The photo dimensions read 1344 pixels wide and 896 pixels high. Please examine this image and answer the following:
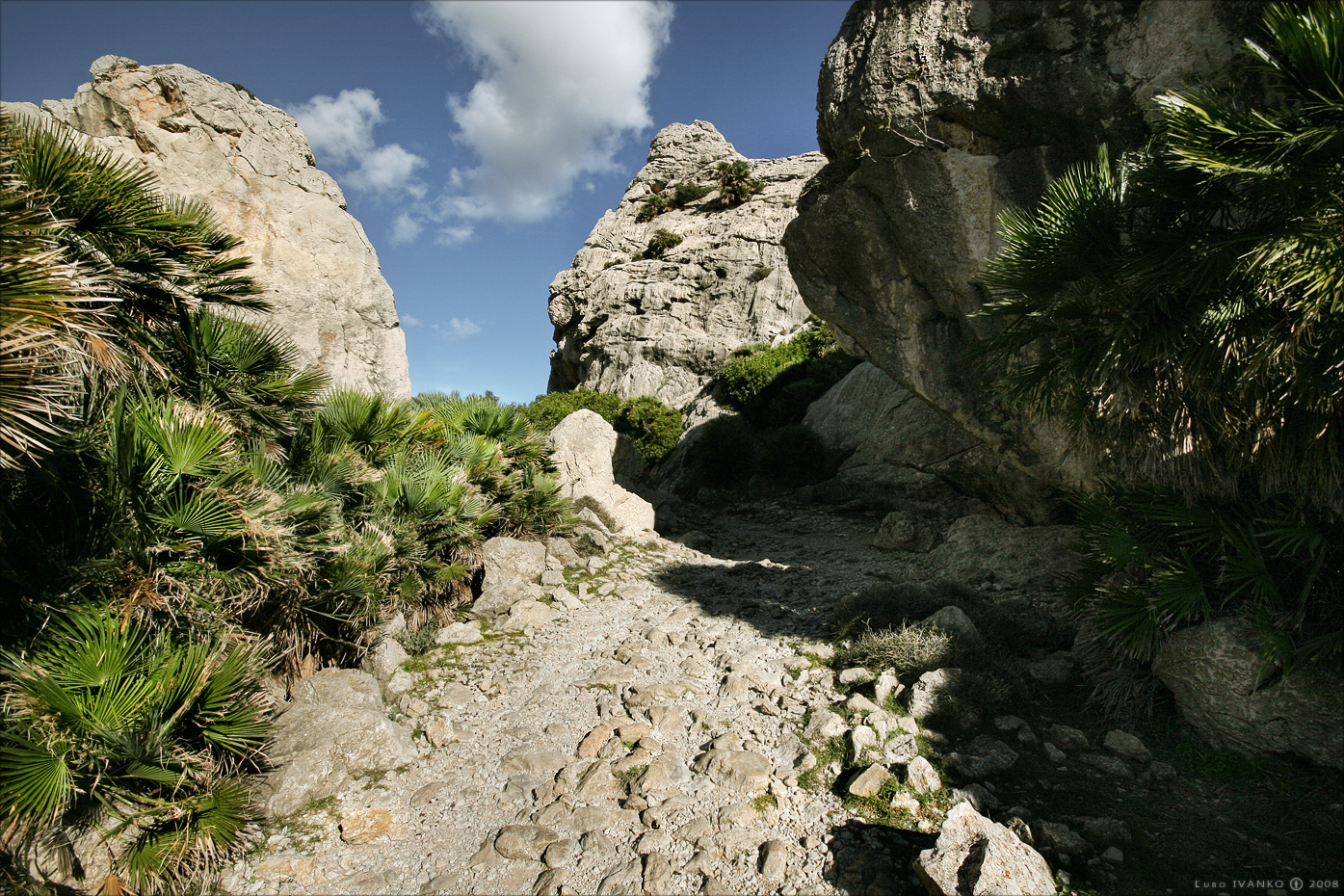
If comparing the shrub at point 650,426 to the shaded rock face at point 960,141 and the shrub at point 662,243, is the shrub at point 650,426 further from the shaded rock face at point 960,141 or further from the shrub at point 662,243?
the shrub at point 662,243

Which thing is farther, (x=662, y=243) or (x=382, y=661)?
(x=662, y=243)

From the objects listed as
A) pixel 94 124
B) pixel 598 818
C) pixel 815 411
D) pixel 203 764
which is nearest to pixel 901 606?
pixel 598 818

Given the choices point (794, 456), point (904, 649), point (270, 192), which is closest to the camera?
point (904, 649)

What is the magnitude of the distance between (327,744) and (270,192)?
8.19m

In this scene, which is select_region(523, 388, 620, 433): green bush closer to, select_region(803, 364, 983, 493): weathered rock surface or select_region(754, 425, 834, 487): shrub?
select_region(754, 425, 834, 487): shrub

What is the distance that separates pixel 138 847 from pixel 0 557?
5.90 feet

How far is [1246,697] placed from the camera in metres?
4.46

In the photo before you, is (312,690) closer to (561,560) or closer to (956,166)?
(561,560)

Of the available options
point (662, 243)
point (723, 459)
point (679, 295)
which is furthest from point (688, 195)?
point (723, 459)

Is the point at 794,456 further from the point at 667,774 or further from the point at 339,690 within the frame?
the point at 339,690

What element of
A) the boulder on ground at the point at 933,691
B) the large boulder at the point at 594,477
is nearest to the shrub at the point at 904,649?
the boulder on ground at the point at 933,691

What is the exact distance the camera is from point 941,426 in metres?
11.4

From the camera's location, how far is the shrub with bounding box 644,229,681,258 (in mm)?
26594

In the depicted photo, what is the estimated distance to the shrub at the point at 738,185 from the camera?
2759cm
